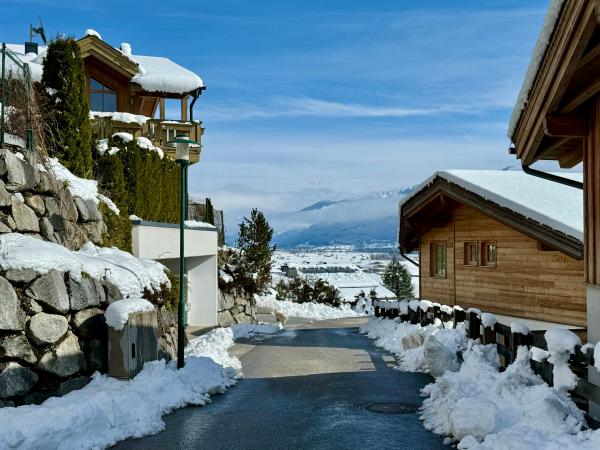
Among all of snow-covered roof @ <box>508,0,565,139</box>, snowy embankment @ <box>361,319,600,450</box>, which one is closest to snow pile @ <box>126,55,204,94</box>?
snowy embankment @ <box>361,319,600,450</box>

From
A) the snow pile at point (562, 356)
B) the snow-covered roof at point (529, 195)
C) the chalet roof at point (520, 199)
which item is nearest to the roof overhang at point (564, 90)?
the snow pile at point (562, 356)

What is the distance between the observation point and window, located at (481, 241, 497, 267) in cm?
1886

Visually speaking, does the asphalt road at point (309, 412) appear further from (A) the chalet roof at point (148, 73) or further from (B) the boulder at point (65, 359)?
(A) the chalet roof at point (148, 73)

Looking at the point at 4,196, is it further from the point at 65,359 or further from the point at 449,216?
the point at 449,216

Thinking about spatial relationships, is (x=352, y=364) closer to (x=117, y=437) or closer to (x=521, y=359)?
(x=521, y=359)

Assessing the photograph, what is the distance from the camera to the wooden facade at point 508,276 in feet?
52.3

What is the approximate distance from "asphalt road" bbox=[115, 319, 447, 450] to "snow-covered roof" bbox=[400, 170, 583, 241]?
16.3 ft

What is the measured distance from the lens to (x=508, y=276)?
18047mm

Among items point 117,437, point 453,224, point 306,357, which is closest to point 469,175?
point 453,224

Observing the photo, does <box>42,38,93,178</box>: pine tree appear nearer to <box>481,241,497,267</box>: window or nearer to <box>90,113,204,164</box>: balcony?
<box>90,113,204,164</box>: balcony

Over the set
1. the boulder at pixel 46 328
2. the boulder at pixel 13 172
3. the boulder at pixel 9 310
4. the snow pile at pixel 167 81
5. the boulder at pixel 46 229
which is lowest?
the boulder at pixel 46 328

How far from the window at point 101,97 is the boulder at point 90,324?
17.8 m

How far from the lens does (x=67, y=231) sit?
1345cm

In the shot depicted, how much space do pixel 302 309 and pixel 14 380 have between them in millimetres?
35697
